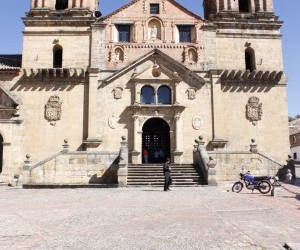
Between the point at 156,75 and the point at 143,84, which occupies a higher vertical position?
the point at 156,75

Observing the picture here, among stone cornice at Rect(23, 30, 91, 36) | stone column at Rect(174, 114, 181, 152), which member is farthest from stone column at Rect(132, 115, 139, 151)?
stone cornice at Rect(23, 30, 91, 36)

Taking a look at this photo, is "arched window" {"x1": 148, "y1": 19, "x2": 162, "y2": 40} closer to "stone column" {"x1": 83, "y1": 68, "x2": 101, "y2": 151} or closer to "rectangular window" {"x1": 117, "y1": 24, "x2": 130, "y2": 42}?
"rectangular window" {"x1": 117, "y1": 24, "x2": 130, "y2": 42}

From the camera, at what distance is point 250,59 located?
28234 mm

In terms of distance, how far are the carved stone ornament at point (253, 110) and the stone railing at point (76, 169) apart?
11.3m

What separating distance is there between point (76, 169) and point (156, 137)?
7475mm

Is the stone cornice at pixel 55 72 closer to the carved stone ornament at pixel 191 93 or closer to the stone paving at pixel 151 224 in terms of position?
the carved stone ornament at pixel 191 93

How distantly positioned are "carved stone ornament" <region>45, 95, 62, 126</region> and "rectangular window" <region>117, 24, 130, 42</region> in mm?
7322

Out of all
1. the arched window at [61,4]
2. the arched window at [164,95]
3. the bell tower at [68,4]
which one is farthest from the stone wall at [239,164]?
the arched window at [61,4]

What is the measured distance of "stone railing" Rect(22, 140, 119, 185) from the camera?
2138 cm

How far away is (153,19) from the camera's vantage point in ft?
90.7

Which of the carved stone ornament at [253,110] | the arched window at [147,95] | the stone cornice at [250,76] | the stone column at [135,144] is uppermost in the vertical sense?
the stone cornice at [250,76]

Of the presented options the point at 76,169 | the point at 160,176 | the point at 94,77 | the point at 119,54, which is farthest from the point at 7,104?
the point at 160,176

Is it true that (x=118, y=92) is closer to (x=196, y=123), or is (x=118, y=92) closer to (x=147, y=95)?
(x=147, y=95)

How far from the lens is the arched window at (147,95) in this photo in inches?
1032
